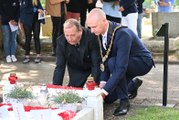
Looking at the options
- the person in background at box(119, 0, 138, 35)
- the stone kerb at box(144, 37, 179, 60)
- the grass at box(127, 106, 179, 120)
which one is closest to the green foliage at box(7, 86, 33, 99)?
the grass at box(127, 106, 179, 120)

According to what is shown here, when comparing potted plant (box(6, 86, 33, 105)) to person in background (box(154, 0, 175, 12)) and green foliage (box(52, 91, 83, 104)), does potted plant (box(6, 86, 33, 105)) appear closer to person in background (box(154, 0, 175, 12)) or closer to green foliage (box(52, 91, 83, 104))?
green foliage (box(52, 91, 83, 104))

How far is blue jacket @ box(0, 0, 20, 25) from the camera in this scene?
973 centimetres

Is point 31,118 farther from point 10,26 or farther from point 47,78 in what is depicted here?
point 10,26

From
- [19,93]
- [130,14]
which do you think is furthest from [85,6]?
[19,93]

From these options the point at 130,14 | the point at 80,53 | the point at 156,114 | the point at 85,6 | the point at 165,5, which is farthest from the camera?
the point at 165,5

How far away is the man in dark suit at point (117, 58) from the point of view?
18.1 ft

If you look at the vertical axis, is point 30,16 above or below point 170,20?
above

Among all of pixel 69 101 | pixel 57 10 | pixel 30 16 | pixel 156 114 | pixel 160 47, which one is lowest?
pixel 156 114

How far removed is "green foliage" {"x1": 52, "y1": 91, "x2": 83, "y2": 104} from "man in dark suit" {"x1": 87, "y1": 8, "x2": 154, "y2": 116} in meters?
0.41

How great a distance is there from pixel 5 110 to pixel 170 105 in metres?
2.35

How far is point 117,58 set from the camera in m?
5.60

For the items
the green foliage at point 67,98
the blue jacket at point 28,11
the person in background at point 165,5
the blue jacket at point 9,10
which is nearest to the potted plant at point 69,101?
the green foliage at point 67,98

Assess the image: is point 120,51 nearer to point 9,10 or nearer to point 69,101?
point 69,101

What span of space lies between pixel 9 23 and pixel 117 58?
15.6 feet
